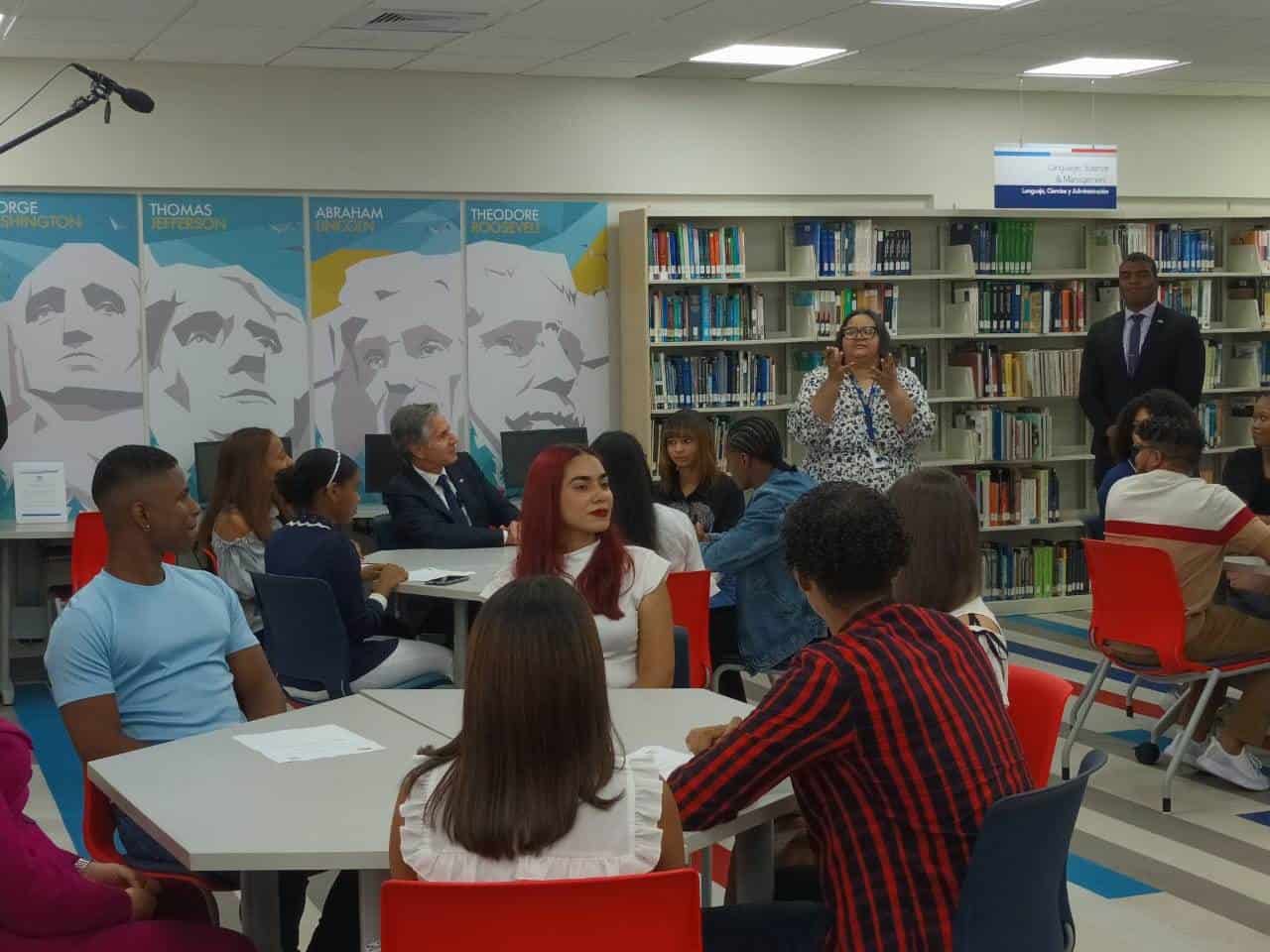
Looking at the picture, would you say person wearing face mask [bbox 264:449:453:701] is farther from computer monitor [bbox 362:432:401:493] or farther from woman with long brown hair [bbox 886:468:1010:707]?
computer monitor [bbox 362:432:401:493]

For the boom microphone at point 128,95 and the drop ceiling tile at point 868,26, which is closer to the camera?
the boom microphone at point 128,95

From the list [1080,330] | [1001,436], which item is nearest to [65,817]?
[1001,436]

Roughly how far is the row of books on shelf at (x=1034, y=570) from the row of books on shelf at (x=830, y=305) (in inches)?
60.0

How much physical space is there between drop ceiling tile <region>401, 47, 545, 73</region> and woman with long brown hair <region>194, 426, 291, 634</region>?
10.2 feet

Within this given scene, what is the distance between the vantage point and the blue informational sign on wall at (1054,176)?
8852 mm

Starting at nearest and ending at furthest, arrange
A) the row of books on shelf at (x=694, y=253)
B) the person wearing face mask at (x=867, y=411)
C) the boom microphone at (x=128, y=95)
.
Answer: the boom microphone at (x=128, y=95) < the person wearing face mask at (x=867, y=411) < the row of books on shelf at (x=694, y=253)

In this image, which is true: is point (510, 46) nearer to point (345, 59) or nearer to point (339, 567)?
point (345, 59)

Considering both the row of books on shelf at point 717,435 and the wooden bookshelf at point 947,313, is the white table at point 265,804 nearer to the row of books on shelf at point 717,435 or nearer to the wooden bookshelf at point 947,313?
the row of books on shelf at point 717,435

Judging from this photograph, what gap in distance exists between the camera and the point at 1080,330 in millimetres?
9203

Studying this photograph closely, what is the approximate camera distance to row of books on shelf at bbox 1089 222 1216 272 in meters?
9.27

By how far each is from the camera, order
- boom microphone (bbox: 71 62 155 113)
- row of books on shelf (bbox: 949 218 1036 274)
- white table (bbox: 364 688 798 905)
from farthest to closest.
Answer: row of books on shelf (bbox: 949 218 1036 274)
boom microphone (bbox: 71 62 155 113)
white table (bbox: 364 688 798 905)

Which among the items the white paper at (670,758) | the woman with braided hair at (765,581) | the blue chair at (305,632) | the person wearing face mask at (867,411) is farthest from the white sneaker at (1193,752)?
the white paper at (670,758)

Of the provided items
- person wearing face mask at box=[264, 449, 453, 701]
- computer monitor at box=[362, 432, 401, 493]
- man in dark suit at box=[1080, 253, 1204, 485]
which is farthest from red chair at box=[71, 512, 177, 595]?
man in dark suit at box=[1080, 253, 1204, 485]

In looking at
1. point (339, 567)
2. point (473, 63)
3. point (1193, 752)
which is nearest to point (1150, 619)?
point (1193, 752)
